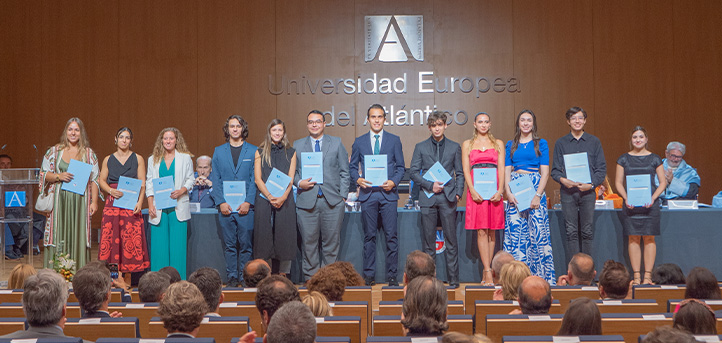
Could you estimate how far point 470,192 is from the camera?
19.1ft

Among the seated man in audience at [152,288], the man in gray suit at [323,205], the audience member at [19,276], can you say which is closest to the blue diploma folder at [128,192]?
the man in gray suit at [323,205]

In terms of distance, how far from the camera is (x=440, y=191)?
5.78m

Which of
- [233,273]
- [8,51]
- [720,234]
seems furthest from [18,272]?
[8,51]

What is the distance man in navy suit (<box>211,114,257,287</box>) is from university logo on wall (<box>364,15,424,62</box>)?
12.7ft

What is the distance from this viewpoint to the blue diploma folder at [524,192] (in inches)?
223

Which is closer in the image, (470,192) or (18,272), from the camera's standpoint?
(18,272)

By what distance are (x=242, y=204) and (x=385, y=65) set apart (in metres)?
4.23

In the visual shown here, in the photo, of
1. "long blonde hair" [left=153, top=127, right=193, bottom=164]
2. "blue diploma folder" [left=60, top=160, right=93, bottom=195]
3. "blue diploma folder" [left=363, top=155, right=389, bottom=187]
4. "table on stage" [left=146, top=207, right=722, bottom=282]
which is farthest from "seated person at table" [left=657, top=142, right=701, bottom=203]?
"blue diploma folder" [left=60, top=160, right=93, bottom=195]

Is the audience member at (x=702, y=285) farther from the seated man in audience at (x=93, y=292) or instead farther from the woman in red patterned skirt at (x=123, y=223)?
the woman in red patterned skirt at (x=123, y=223)

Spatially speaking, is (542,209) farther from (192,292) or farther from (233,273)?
(192,292)

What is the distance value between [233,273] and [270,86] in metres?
4.25

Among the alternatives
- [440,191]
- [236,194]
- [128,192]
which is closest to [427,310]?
[440,191]

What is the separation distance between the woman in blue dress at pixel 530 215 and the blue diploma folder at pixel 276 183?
1850 millimetres

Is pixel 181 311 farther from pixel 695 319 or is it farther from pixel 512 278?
pixel 695 319
